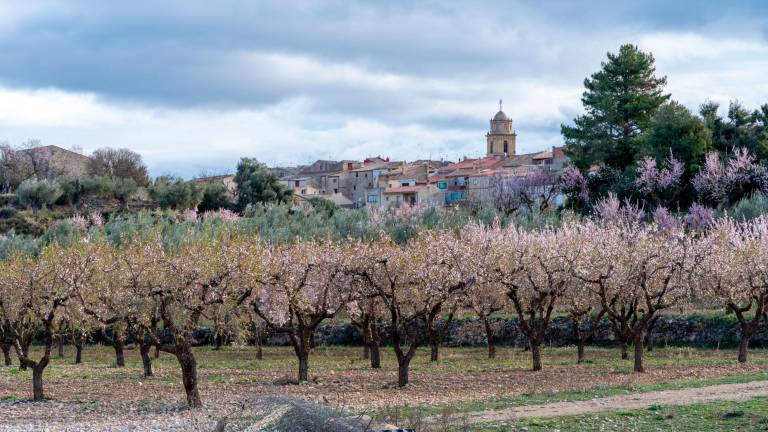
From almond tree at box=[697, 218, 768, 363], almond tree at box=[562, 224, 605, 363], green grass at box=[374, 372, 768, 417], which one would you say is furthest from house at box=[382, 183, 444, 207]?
green grass at box=[374, 372, 768, 417]

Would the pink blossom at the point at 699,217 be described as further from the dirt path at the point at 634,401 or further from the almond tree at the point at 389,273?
the dirt path at the point at 634,401

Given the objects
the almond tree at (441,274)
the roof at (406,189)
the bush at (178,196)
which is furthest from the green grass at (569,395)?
the roof at (406,189)

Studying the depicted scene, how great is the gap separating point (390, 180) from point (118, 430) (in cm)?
12895

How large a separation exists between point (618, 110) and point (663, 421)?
233 ft

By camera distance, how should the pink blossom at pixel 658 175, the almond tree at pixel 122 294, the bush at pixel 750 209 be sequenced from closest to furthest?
the almond tree at pixel 122 294 → the bush at pixel 750 209 → the pink blossom at pixel 658 175

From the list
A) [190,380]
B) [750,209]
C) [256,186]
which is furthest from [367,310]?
[256,186]

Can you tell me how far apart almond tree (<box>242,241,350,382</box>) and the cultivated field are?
7.41ft

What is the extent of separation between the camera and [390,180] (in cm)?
15438

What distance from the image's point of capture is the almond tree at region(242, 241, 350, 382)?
135 ft

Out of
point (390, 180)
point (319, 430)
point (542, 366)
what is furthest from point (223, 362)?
point (390, 180)

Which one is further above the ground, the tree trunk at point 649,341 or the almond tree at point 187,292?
the almond tree at point 187,292

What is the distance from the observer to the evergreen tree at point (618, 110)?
303 ft

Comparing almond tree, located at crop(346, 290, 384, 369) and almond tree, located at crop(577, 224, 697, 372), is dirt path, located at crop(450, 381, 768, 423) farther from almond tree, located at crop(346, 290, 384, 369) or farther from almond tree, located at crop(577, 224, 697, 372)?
almond tree, located at crop(346, 290, 384, 369)

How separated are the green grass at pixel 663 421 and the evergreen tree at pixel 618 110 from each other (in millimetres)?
66946
